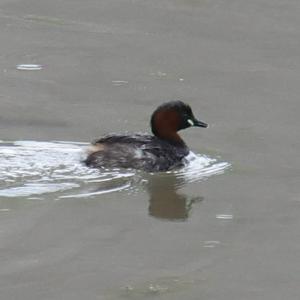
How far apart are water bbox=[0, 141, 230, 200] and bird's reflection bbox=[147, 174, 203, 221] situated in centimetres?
3

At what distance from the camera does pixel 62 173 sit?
9.88 metres

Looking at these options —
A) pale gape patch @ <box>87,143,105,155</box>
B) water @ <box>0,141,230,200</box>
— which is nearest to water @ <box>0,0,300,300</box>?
water @ <box>0,141,230,200</box>

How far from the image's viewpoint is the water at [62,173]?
30.8ft

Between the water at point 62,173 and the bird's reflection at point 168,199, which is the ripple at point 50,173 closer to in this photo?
the water at point 62,173

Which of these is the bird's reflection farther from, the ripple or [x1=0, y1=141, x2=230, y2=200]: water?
the ripple

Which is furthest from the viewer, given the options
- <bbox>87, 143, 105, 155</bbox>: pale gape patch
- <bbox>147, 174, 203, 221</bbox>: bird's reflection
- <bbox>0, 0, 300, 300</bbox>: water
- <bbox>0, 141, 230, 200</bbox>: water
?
<bbox>87, 143, 105, 155</bbox>: pale gape patch

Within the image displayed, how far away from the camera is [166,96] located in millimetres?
12562

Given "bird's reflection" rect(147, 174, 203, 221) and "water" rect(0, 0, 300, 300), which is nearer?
"water" rect(0, 0, 300, 300)

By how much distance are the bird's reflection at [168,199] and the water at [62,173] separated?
0.03 metres

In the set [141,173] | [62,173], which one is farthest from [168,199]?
[62,173]

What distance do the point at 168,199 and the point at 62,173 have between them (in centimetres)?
86

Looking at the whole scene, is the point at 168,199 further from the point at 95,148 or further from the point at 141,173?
the point at 95,148

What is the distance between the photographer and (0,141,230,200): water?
9391 mm

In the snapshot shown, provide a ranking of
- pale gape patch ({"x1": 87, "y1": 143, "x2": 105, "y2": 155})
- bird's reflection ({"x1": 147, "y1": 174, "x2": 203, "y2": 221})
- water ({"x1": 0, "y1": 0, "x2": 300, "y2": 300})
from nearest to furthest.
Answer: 1. water ({"x1": 0, "y1": 0, "x2": 300, "y2": 300})
2. bird's reflection ({"x1": 147, "y1": 174, "x2": 203, "y2": 221})
3. pale gape patch ({"x1": 87, "y1": 143, "x2": 105, "y2": 155})
